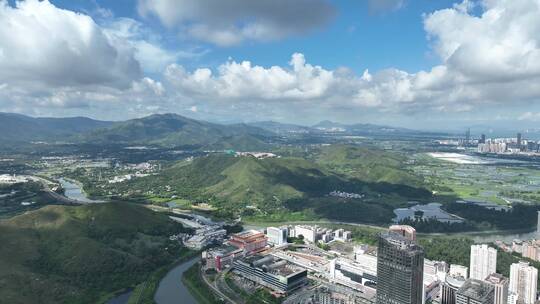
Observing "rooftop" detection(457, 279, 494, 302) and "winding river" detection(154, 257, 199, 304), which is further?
"winding river" detection(154, 257, 199, 304)

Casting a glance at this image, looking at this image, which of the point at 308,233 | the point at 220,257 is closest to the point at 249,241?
the point at 220,257

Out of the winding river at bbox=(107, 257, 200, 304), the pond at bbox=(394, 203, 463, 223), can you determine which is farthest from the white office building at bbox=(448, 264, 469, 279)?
the winding river at bbox=(107, 257, 200, 304)

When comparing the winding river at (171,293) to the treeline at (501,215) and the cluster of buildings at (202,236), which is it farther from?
the treeline at (501,215)

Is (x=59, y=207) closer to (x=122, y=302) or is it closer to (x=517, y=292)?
(x=122, y=302)

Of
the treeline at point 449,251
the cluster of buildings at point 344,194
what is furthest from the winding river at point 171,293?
the cluster of buildings at point 344,194

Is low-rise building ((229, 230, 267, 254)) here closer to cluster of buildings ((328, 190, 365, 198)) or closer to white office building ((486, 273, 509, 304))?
white office building ((486, 273, 509, 304))

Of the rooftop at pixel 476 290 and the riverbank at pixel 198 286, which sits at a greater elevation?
the rooftop at pixel 476 290

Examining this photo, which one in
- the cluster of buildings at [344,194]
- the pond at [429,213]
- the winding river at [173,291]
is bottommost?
the winding river at [173,291]

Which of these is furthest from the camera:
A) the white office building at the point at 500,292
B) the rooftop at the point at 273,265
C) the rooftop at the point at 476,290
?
the rooftop at the point at 273,265

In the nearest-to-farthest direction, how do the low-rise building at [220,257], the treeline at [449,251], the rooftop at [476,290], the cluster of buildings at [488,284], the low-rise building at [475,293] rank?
the low-rise building at [475,293]
the rooftop at [476,290]
the cluster of buildings at [488,284]
the low-rise building at [220,257]
the treeline at [449,251]
